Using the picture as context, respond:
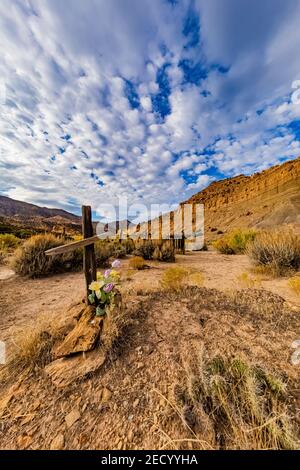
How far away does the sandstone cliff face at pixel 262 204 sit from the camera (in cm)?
1875

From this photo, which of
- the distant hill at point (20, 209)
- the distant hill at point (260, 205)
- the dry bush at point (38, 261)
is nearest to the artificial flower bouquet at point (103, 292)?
the dry bush at point (38, 261)

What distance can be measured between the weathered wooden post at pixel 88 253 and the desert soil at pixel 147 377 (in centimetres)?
60

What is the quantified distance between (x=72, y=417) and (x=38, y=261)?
5.36m

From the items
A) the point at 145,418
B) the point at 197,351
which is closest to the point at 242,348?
the point at 197,351

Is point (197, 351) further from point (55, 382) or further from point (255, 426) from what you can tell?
point (55, 382)

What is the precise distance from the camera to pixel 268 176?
2905cm

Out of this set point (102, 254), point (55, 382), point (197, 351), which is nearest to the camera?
point (55, 382)

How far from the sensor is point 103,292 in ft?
7.94

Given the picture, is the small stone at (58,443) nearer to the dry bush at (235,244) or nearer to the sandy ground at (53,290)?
the sandy ground at (53,290)

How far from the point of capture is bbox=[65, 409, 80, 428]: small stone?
51.7 inches

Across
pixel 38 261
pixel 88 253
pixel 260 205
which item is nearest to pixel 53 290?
pixel 38 261

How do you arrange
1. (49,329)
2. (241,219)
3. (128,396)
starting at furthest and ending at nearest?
1. (241,219)
2. (49,329)
3. (128,396)

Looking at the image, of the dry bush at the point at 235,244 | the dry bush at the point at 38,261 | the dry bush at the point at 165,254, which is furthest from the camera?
the dry bush at the point at 235,244
